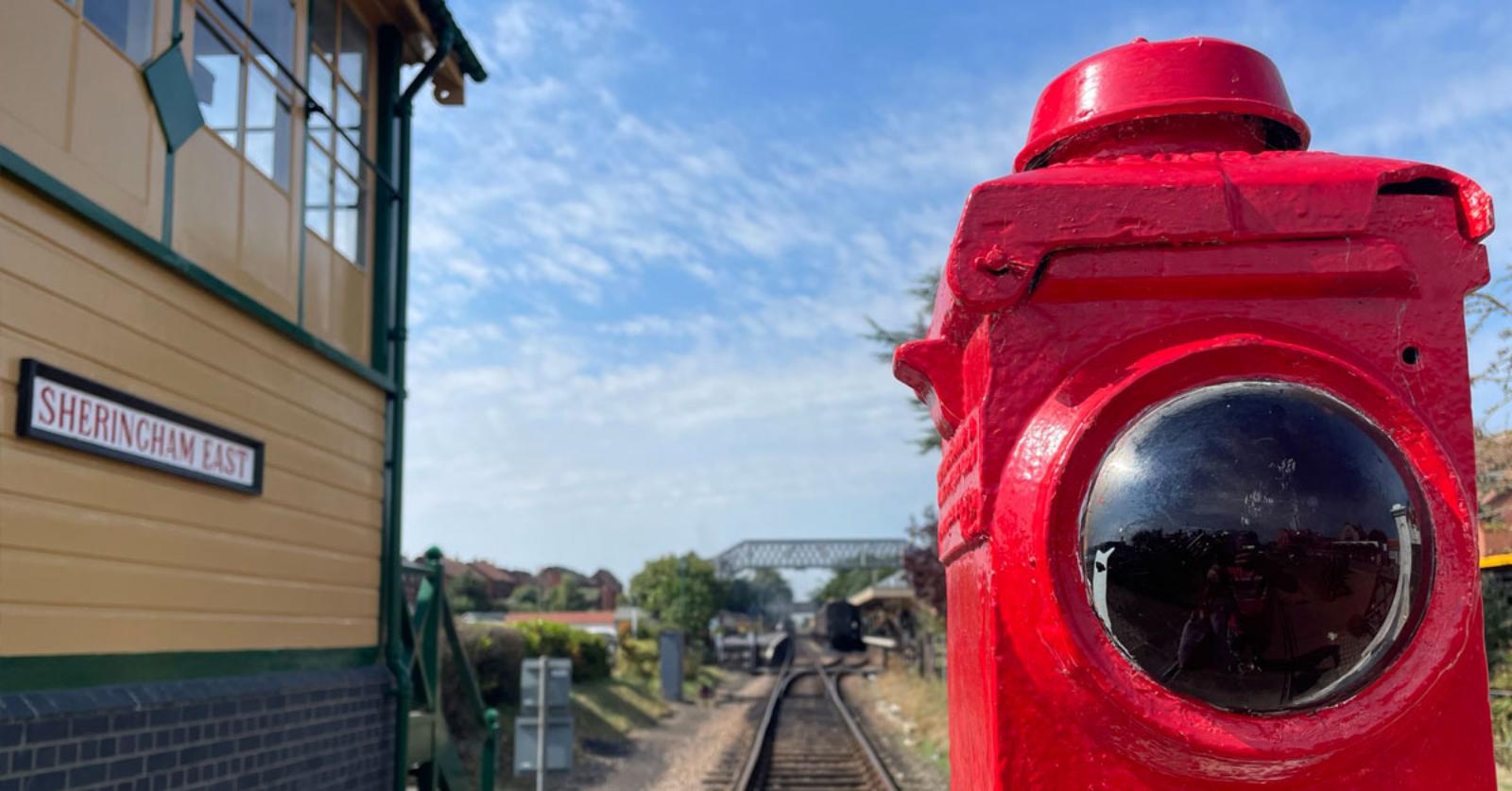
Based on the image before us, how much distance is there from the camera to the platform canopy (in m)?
81.6

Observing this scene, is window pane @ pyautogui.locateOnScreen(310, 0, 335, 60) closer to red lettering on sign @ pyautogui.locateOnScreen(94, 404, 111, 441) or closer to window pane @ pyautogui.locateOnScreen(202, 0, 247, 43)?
window pane @ pyautogui.locateOnScreen(202, 0, 247, 43)

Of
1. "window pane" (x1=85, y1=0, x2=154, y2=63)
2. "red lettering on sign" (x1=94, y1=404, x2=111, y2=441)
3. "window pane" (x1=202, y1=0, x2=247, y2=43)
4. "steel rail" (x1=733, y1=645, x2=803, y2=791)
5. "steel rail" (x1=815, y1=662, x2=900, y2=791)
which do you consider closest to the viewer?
"red lettering on sign" (x1=94, y1=404, x2=111, y2=441)

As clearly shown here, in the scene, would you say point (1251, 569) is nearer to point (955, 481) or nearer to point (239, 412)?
point (955, 481)

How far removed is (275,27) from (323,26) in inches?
26.4

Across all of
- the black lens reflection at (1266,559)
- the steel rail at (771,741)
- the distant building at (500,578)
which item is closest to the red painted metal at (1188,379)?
the black lens reflection at (1266,559)

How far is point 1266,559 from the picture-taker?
61.4 inches

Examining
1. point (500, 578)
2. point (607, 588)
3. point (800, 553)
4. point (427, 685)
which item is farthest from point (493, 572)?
point (427, 685)

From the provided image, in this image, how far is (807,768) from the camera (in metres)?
15.4

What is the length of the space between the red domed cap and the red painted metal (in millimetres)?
128

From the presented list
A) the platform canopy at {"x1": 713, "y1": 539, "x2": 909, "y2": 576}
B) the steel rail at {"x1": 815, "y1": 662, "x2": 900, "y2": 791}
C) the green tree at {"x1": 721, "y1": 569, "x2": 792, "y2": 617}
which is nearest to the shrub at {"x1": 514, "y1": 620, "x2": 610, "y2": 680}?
the steel rail at {"x1": 815, "y1": 662, "x2": 900, "y2": 791}

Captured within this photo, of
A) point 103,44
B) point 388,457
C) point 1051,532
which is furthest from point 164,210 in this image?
point 1051,532

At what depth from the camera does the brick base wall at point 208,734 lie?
4180mm

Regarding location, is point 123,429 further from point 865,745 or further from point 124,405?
point 865,745

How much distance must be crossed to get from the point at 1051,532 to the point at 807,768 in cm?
1454
